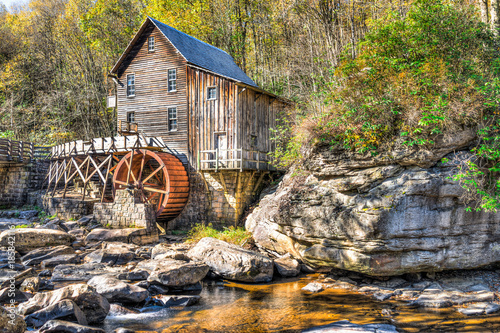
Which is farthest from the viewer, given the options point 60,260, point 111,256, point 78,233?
point 78,233

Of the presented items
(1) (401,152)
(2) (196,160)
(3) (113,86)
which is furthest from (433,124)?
(3) (113,86)

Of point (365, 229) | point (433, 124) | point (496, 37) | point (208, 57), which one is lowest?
point (365, 229)

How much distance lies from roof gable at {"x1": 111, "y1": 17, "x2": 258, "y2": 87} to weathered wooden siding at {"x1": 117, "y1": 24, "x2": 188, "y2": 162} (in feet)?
1.08

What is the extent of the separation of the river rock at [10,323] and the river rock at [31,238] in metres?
7.21

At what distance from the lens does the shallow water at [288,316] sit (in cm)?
633

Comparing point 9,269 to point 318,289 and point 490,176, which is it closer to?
point 318,289

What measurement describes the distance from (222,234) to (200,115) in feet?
18.3

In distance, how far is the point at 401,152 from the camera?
8.02 metres

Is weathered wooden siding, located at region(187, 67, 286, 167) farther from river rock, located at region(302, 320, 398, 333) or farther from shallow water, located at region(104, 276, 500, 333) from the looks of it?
river rock, located at region(302, 320, 398, 333)

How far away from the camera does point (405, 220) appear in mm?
7758

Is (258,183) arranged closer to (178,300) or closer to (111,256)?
(111,256)

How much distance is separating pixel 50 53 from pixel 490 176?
29411mm

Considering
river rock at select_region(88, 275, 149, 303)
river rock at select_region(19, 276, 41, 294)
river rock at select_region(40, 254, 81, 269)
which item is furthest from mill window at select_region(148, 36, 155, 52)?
river rock at select_region(88, 275, 149, 303)

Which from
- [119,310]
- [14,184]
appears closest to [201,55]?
[119,310]
